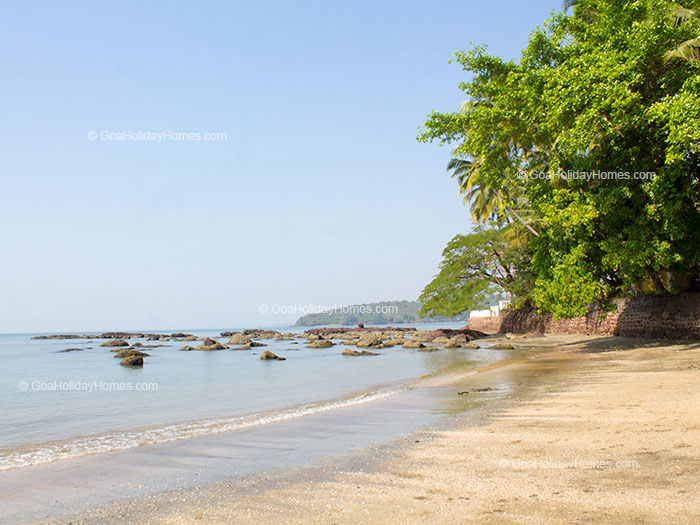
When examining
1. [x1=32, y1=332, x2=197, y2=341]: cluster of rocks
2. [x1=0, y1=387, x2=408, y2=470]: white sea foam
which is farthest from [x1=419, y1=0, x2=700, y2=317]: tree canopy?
[x1=32, y1=332, x2=197, y2=341]: cluster of rocks

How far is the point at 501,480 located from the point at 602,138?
17828 mm

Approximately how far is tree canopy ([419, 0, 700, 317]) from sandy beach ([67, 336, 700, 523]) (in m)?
10.2

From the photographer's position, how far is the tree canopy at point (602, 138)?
52.5 feet

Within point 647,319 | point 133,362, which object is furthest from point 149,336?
point 647,319

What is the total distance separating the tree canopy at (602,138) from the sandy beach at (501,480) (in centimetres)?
1019

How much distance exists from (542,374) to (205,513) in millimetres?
11995

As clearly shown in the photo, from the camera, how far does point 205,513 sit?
14.3 feet

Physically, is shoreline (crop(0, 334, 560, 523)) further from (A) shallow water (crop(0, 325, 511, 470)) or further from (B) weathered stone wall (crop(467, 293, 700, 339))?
(B) weathered stone wall (crop(467, 293, 700, 339))

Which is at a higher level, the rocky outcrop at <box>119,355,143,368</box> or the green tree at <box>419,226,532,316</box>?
the green tree at <box>419,226,532,316</box>

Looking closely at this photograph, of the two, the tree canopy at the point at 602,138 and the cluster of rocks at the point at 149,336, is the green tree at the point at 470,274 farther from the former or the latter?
the cluster of rocks at the point at 149,336

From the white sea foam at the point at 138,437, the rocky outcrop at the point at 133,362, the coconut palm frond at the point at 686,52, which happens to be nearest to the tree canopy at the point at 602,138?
the coconut palm frond at the point at 686,52

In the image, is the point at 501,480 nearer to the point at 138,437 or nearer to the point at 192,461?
the point at 192,461

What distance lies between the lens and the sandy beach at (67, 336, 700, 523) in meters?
3.92

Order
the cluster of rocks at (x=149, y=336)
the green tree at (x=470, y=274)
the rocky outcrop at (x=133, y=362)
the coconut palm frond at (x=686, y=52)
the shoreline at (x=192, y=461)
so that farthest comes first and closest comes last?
the cluster of rocks at (x=149, y=336), the green tree at (x=470, y=274), the rocky outcrop at (x=133, y=362), the coconut palm frond at (x=686, y=52), the shoreline at (x=192, y=461)
